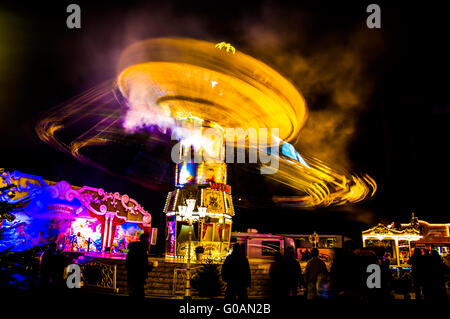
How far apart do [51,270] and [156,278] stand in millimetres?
3633

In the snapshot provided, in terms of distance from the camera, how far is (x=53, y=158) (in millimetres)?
16828

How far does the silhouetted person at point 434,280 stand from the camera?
8.72 meters

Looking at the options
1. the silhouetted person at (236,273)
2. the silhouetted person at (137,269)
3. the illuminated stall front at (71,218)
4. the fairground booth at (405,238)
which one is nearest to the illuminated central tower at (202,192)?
the illuminated stall front at (71,218)

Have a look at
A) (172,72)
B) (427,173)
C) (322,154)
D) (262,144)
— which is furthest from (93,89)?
(427,173)

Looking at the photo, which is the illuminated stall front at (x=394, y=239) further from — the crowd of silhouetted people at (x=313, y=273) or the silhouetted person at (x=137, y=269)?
the silhouetted person at (x=137, y=269)

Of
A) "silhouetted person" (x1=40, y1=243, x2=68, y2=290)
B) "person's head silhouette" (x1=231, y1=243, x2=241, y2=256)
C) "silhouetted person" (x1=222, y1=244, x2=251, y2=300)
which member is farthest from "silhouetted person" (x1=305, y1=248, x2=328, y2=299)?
"silhouetted person" (x1=40, y1=243, x2=68, y2=290)

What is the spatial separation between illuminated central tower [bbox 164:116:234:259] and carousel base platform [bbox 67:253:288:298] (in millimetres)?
5875

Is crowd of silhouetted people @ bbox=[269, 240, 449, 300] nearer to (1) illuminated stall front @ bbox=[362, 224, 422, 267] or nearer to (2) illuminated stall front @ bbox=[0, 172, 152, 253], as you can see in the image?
(2) illuminated stall front @ bbox=[0, 172, 152, 253]

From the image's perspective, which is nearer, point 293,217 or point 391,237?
point 391,237

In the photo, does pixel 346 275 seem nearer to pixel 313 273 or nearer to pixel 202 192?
pixel 313 273

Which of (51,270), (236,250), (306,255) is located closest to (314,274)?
(236,250)

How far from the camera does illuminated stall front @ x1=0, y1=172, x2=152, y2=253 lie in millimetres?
14055

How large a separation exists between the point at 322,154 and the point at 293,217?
15.0 metres
